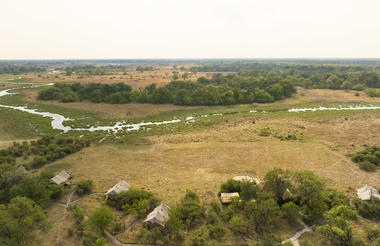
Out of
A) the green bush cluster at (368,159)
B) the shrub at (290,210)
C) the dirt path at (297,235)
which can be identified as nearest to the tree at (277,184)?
the shrub at (290,210)

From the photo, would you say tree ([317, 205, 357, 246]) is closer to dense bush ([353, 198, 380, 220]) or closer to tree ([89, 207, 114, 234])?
dense bush ([353, 198, 380, 220])

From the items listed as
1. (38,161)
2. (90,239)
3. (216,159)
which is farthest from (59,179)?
(216,159)

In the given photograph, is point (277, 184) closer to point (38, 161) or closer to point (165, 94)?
point (38, 161)

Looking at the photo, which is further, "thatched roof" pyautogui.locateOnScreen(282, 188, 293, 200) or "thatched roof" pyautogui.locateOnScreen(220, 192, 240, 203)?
"thatched roof" pyautogui.locateOnScreen(220, 192, 240, 203)

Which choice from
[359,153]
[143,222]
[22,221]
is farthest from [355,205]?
[22,221]

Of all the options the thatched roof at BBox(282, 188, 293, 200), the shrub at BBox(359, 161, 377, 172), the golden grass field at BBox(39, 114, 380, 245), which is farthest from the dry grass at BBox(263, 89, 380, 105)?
the thatched roof at BBox(282, 188, 293, 200)
